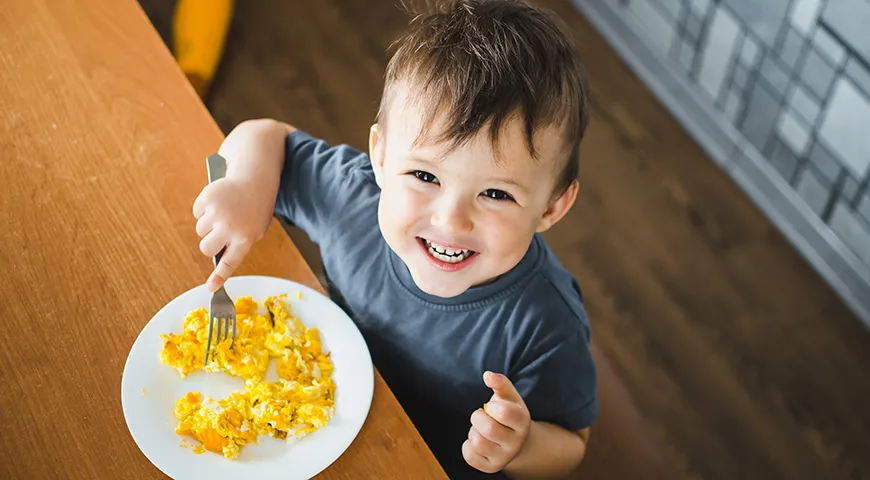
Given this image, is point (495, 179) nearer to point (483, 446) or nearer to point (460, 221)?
point (460, 221)

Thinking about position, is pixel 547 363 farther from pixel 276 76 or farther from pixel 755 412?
pixel 276 76

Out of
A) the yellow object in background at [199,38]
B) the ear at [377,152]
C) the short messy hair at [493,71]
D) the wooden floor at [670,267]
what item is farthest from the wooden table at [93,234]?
the yellow object in background at [199,38]

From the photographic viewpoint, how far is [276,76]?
2117mm

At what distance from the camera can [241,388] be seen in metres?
0.82

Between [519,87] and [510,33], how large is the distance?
0.21 ft

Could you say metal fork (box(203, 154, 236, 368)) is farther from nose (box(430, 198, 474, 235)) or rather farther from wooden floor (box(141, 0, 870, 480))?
wooden floor (box(141, 0, 870, 480))

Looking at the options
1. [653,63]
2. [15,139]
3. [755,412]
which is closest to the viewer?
[15,139]

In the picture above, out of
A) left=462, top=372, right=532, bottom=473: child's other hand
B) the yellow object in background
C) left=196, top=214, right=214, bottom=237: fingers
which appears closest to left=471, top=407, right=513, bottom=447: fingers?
left=462, top=372, right=532, bottom=473: child's other hand

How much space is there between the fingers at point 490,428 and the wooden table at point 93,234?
0.06 metres

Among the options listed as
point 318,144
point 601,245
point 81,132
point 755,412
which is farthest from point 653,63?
point 81,132

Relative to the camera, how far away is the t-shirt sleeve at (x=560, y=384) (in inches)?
37.6

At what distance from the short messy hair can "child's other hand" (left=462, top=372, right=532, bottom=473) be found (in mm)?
231

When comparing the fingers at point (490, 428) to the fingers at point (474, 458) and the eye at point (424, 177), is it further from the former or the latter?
the eye at point (424, 177)

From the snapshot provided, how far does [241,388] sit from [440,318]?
0.88 ft
